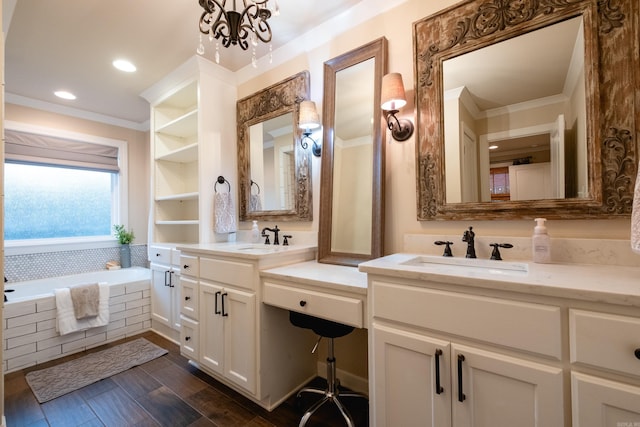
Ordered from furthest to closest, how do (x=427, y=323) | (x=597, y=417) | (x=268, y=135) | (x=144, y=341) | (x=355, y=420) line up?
(x=144, y=341), (x=268, y=135), (x=355, y=420), (x=427, y=323), (x=597, y=417)

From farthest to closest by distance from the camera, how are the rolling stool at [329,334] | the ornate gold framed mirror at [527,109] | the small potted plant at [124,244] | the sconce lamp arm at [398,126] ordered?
1. the small potted plant at [124,244]
2. the sconce lamp arm at [398,126]
3. the rolling stool at [329,334]
4. the ornate gold framed mirror at [527,109]

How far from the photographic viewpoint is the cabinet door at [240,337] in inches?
63.8

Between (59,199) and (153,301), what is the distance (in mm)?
1736

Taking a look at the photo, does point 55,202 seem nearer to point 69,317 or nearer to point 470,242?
point 69,317

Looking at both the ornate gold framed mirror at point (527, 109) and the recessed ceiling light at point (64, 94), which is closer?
the ornate gold framed mirror at point (527, 109)

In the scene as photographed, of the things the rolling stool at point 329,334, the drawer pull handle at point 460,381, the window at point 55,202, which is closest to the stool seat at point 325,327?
the rolling stool at point 329,334

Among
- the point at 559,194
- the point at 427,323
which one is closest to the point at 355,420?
the point at 427,323

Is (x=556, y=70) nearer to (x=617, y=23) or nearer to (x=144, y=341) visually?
(x=617, y=23)

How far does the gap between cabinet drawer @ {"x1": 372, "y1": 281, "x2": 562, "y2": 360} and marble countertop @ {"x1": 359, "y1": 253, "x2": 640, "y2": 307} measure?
51mm

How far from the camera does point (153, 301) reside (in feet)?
9.36

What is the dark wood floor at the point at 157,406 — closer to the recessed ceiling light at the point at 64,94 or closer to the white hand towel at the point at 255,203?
the white hand towel at the point at 255,203

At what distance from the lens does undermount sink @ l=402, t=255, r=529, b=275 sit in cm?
119

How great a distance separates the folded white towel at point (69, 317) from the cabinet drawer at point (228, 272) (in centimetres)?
139

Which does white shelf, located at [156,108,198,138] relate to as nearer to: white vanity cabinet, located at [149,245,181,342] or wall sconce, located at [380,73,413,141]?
white vanity cabinet, located at [149,245,181,342]
